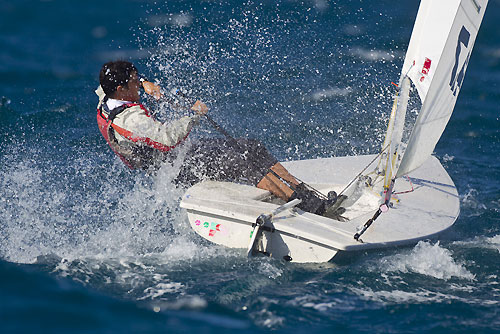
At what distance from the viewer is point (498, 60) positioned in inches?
316

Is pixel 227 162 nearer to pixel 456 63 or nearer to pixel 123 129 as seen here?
pixel 123 129

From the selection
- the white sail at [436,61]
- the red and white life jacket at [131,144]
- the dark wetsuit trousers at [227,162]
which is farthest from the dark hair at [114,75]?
the white sail at [436,61]

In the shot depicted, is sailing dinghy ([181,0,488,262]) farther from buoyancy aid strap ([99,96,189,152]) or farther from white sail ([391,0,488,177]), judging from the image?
buoyancy aid strap ([99,96,189,152])

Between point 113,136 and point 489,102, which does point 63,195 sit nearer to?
point 113,136

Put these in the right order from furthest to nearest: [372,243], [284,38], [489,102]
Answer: [284,38]
[489,102]
[372,243]

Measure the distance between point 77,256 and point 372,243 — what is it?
2058 millimetres

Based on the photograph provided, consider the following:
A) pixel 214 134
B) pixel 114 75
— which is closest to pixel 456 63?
pixel 114 75

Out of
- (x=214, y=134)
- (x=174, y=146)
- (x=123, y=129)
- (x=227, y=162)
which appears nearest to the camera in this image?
(x=123, y=129)

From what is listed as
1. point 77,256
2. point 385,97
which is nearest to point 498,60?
point 385,97

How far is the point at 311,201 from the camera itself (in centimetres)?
466

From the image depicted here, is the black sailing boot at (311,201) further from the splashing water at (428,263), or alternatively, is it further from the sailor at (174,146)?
the splashing water at (428,263)

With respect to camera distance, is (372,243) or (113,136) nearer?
(372,243)

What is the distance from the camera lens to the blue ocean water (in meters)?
3.70

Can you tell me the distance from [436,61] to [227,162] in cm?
171
